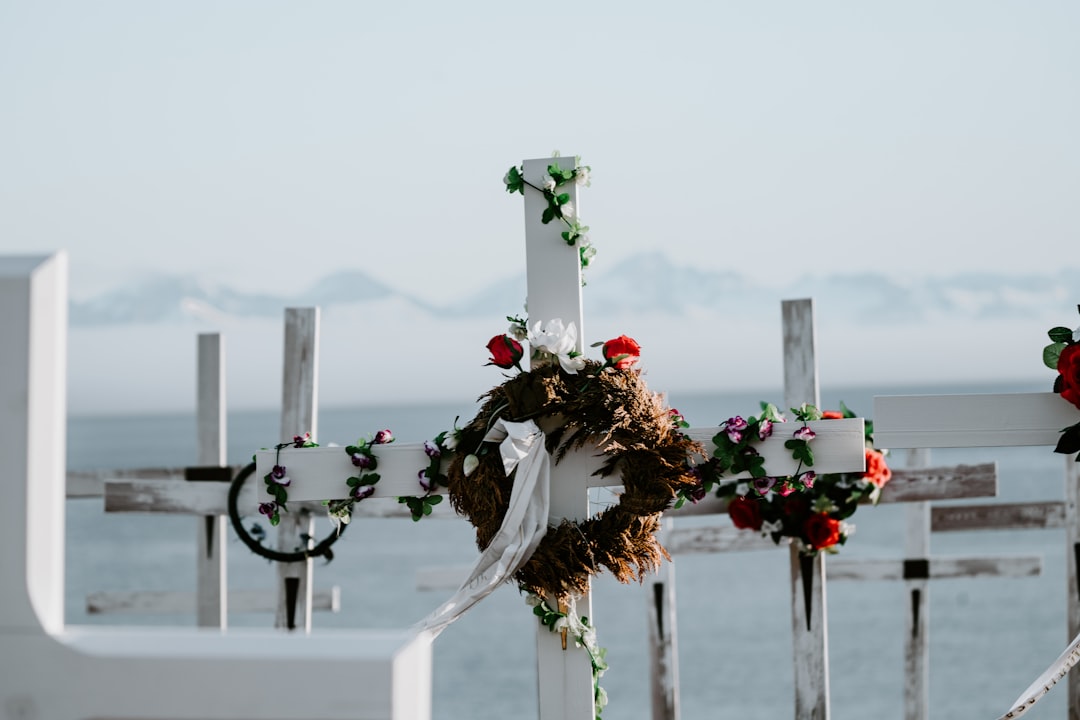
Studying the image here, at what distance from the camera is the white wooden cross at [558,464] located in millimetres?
3828

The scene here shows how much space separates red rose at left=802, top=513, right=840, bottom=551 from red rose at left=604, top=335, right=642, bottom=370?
5.21ft

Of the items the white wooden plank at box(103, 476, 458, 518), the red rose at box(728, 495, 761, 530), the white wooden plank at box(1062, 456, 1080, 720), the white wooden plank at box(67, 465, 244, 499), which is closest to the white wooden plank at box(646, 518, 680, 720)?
the red rose at box(728, 495, 761, 530)

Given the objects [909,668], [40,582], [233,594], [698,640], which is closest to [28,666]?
[40,582]

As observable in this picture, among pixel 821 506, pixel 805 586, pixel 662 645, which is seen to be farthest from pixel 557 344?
pixel 662 645

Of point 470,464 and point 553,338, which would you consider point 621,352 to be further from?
point 470,464

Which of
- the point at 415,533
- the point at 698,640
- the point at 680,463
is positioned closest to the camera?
the point at 680,463

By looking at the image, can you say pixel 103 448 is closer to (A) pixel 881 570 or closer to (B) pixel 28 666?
(A) pixel 881 570

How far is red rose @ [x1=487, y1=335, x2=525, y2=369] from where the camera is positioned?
385 centimetres

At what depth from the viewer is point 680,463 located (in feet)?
12.3

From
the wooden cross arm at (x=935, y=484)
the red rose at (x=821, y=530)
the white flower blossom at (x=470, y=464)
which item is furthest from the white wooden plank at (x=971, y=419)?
the wooden cross arm at (x=935, y=484)

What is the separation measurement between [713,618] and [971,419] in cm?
2299

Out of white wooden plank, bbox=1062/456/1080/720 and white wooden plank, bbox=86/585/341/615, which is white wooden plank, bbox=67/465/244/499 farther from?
white wooden plank, bbox=1062/456/1080/720

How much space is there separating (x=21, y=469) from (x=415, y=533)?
113 feet

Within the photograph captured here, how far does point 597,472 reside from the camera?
12.5 ft
